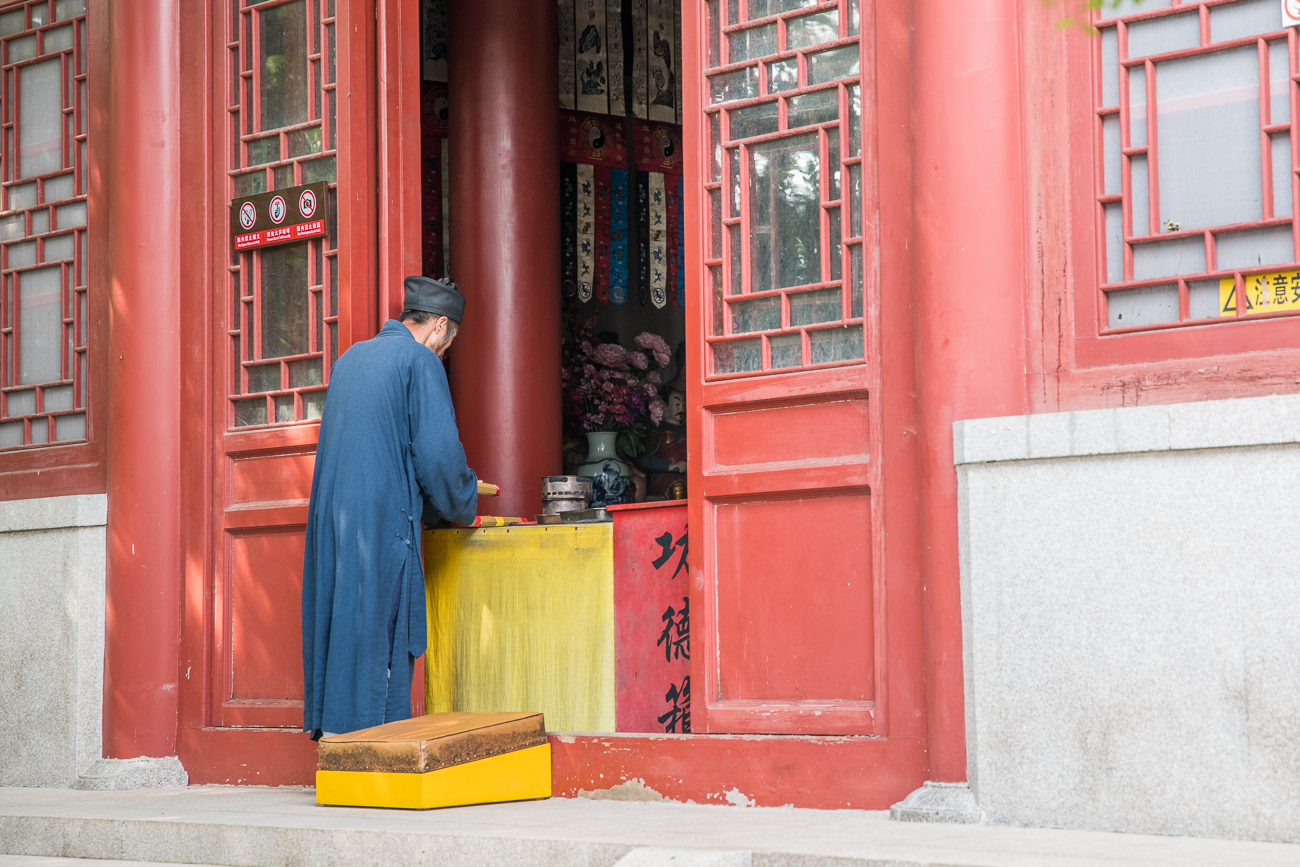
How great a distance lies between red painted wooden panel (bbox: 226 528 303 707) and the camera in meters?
5.07

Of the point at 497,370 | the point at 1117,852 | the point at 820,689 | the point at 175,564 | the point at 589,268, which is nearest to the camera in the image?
the point at 1117,852

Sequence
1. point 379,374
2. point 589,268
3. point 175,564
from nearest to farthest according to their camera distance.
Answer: point 379,374 < point 175,564 < point 589,268

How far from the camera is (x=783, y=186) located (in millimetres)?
4230

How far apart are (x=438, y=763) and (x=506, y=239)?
3223 mm

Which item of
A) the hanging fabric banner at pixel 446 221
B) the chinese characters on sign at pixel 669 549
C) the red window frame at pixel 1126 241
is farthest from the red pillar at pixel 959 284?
the hanging fabric banner at pixel 446 221

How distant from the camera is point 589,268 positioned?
7.64 m

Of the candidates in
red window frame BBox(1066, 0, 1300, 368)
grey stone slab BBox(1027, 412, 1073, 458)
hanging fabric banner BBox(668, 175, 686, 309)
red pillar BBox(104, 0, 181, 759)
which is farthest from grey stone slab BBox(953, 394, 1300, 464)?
hanging fabric banner BBox(668, 175, 686, 309)

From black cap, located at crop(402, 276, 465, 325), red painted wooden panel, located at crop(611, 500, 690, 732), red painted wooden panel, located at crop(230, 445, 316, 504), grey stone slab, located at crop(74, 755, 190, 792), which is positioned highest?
black cap, located at crop(402, 276, 465, 325)

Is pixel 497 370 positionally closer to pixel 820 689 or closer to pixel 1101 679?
pixel 820 689

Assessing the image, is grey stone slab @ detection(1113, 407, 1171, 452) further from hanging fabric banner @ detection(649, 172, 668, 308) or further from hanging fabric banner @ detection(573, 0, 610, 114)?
hanging fabric banner @ detection(573, 0, 610, 114)

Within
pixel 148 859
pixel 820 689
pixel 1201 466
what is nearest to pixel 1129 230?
pixel 1201 466

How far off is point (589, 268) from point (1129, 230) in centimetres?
438

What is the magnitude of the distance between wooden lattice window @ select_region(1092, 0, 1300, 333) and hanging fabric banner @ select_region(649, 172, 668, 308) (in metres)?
4.40

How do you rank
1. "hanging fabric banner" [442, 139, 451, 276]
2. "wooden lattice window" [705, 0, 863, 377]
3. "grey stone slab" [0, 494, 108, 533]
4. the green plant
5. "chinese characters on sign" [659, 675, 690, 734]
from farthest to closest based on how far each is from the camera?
"hanging fabric banner" [442, 139, 451, 276]
"grey stone slab" [0, 494, 108, 533]
"chinese characters on sign" [659, 675, 690, 734]
"wooden lattice window" [705, 0, 863, 377]
the green plant
